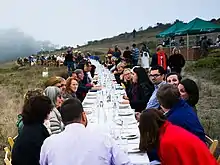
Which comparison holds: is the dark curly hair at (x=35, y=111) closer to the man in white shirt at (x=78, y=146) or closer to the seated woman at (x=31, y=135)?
the seated woman at (x=31, y=135)

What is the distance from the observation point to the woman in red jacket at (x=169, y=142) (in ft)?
9.77

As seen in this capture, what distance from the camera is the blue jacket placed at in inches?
147

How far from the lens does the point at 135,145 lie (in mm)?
3969

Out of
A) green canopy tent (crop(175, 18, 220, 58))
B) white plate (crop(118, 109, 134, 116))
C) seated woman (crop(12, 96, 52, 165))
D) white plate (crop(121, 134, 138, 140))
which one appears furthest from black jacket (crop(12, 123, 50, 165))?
green canopy tent (crop(175, 18, 220, 58))

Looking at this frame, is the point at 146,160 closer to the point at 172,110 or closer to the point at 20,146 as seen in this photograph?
the point at 172,110

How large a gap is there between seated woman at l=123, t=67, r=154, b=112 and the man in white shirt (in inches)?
155

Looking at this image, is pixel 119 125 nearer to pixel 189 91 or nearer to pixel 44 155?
pixel 189 91

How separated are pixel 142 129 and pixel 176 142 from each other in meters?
0.28

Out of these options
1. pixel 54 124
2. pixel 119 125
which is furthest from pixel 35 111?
pixel 119 125

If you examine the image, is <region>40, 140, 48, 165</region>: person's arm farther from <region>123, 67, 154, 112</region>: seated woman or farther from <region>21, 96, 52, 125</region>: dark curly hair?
<region>123, 67, 154, 112</region>: seated woman

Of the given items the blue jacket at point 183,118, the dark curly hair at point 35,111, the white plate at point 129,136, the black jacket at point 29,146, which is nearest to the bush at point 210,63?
the white plate at point 129,136

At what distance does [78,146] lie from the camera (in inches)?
112

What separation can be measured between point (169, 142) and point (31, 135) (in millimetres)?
1171

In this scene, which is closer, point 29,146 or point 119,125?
point 29,146
